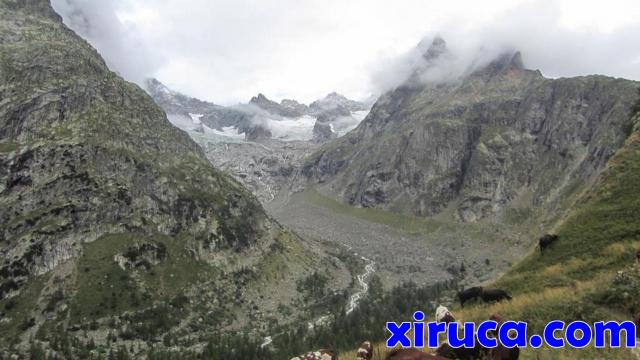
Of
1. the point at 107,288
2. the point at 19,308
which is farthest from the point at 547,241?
the point at 19,308

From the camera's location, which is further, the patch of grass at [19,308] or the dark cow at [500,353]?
the patch of grass at [19,308]

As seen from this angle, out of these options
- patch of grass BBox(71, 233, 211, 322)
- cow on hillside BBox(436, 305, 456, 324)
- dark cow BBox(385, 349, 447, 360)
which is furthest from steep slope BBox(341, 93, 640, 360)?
patch of grass BBox(71, 233, 211, 322)

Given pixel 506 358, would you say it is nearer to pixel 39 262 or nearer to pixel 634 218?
pixel 634 218

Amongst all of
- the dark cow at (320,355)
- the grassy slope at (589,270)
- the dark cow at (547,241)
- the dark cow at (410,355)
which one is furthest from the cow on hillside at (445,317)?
the dark cow at (547,241)

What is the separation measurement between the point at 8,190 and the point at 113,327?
80.1 metres

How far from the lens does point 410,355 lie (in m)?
18.2

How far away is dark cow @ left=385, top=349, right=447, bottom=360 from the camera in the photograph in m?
17.7

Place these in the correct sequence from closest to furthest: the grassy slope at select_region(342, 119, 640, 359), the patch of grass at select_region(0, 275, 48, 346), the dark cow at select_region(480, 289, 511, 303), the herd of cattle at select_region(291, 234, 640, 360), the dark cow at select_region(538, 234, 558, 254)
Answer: the herd of cattle at select_region(291, 234, 640, 360)
the grassy slope at select_region(342, 119, 640, 359)
the dark cow at select_region(480, 289, 511, 303)
the dark cow at select_region(538, 234, 558, 254)
the patch of grass at select_region(0, 275, 48, 346)

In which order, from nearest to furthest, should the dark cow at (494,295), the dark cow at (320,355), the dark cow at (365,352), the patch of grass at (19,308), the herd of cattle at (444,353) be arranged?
the herd of cattle at (444,353) < the dark cow at (365,352) < the dark cow at (320,355) < the dark cow at (494,295) < the patch of grass at (19,308)

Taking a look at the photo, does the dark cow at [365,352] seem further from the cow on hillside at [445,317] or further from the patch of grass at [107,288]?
the patch of grass at [107,288]

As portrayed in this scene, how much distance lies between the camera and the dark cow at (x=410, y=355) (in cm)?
1770

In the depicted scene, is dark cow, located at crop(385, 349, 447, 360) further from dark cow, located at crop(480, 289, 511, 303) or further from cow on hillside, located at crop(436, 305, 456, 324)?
dark cow, located at crop(480, 289, 511, 303)

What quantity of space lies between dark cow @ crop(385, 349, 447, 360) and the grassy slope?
535 centimetres

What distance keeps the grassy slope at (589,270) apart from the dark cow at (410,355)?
17.5 ft
